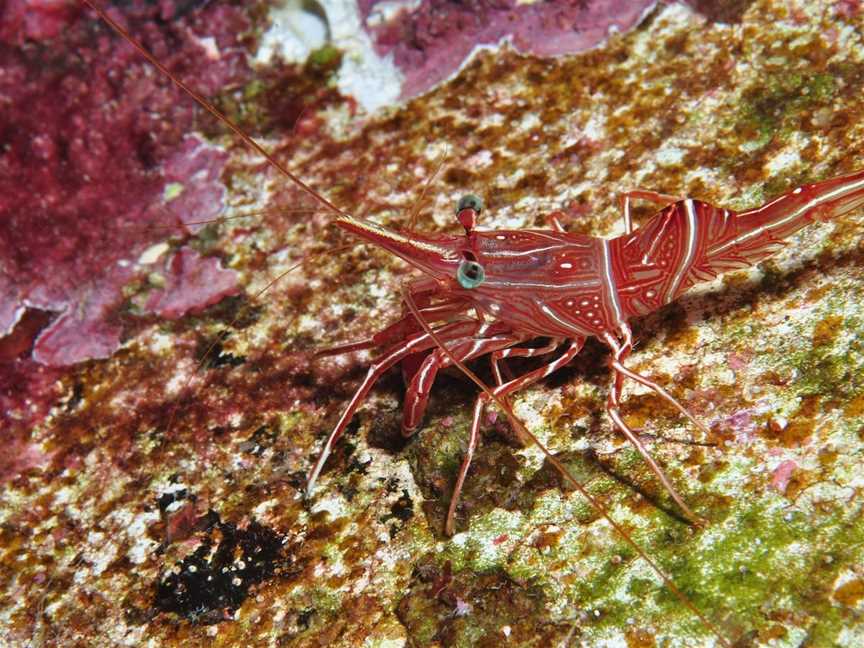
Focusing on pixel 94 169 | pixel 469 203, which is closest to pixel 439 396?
pixel 469 203

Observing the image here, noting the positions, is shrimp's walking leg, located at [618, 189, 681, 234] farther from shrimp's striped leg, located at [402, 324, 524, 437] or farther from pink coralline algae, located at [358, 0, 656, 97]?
pink coralline algae, located at [358, 0, 656, 97]

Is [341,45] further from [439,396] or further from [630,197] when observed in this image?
[439,396]

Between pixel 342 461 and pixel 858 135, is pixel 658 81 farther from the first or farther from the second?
pixel 342 461

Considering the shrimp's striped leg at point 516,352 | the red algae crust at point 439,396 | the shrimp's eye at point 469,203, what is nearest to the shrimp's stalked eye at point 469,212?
the shrimp's eye at point 469,203

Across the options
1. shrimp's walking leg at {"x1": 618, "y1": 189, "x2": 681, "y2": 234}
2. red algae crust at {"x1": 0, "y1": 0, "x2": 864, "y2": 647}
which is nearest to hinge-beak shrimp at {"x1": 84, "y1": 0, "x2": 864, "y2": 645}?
red algae crust at {"x1": 0, "y1": 0, "x2": 864, "y2": 647}

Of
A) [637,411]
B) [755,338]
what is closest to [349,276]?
[637,411]

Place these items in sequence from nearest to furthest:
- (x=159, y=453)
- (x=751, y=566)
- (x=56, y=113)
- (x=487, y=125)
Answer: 1. (x=751, y=566)
2. (x=159, y=453)
3. (x=487, y=125)
4. (x=56, y=113)
